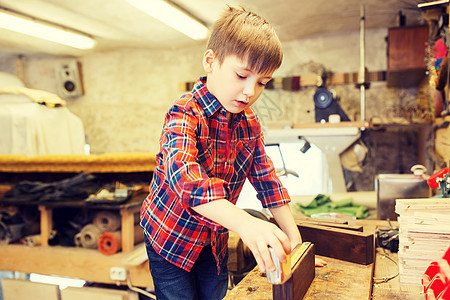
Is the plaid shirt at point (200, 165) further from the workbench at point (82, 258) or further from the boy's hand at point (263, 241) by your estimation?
the workbench at point (82, 258)

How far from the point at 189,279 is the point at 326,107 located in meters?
2.32

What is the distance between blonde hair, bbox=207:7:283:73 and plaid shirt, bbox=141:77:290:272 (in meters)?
0.15

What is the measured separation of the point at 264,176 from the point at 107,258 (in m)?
1.46

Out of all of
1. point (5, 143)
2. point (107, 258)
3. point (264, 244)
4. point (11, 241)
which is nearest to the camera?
point (264, 244)

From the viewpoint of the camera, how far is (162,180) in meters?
1.01

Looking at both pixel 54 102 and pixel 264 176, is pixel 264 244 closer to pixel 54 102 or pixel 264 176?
pixel 264 176

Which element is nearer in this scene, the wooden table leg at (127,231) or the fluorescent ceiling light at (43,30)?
the wooden table leg at (127,231)

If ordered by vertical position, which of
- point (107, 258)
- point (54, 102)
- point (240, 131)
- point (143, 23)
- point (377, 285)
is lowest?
point (107, 258)

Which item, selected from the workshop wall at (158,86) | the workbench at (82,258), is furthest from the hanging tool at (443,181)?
the workshop wall at (158,86)

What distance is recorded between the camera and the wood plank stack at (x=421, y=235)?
2.84 feet

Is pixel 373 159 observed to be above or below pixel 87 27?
below

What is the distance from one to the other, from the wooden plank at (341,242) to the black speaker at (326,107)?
206 centimetres

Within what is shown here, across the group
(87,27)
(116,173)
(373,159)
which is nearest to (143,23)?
(87,27)

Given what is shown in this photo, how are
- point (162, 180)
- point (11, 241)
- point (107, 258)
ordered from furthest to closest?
1. point (11, 241)
2. point (107, 258)
3. point (162, 180)
